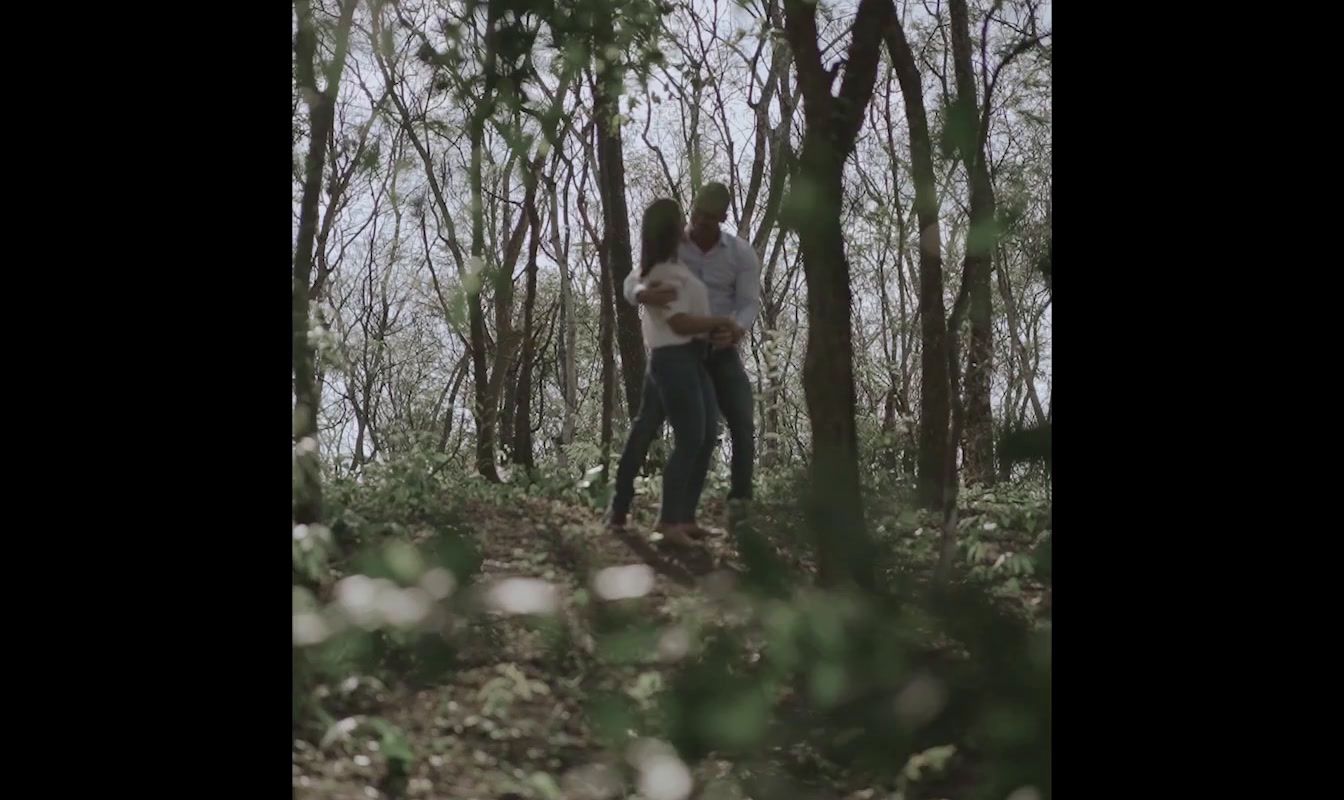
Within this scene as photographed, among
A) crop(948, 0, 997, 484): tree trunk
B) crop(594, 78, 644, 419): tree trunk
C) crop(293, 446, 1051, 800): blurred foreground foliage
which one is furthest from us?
crop(594, 78, 644, 419): tree trunk

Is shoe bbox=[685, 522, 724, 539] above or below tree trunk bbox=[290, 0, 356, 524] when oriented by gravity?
below

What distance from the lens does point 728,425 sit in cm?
205

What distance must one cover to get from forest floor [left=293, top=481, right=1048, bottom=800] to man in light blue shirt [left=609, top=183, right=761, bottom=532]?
0.10 metres

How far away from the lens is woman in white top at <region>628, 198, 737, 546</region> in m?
2.05

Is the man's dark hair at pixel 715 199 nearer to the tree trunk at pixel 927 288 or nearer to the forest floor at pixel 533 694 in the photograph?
the tree trunk at pixel 927 288

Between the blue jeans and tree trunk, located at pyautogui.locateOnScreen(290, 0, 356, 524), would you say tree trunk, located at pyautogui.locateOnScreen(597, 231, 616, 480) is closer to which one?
the blue jeans

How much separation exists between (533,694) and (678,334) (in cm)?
60

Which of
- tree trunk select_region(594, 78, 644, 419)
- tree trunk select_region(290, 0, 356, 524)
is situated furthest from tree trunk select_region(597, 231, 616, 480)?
tree trunk select_region(290, 0, 356, 524)

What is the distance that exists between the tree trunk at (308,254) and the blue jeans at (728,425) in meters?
0.51

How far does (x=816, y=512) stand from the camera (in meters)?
1.99

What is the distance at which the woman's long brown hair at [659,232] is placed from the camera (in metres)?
2.06

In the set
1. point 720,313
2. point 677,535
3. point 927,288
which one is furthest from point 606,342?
point 927,288
